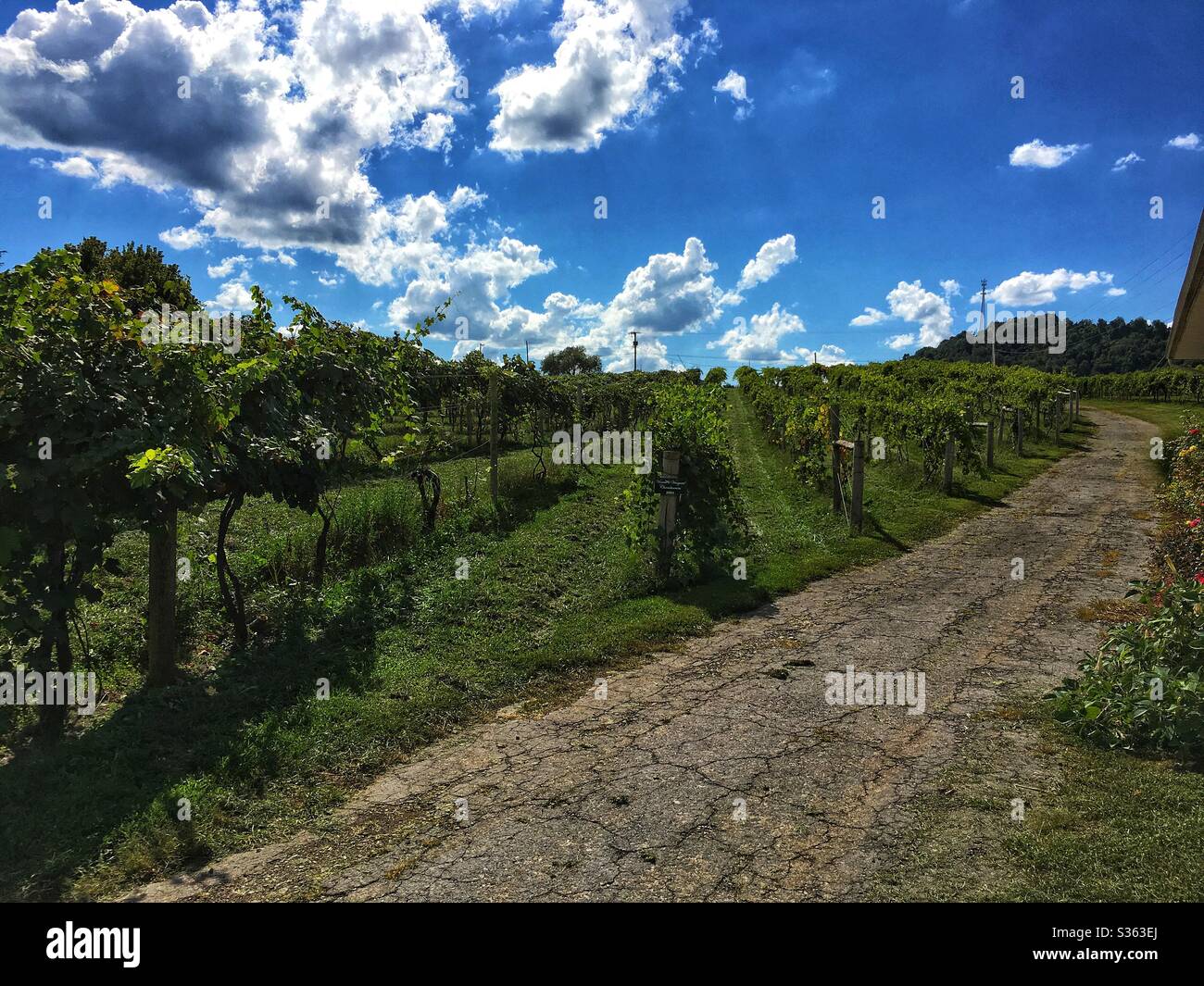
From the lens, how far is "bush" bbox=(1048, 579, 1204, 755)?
Answer: 4594 millimetres

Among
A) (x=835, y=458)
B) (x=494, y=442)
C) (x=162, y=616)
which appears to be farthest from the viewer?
(x=835, y=458)

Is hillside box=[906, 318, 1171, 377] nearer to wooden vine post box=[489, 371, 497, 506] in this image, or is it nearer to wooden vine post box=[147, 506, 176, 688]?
wooden vine post box=[489, 371, 497, 506]

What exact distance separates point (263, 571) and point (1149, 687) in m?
8.34

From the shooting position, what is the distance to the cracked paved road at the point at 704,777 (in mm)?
3643

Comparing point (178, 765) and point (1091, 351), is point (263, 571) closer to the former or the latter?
point (178, 765)

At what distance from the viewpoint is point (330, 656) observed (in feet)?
21.6

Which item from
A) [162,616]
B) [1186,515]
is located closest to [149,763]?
[162,616]

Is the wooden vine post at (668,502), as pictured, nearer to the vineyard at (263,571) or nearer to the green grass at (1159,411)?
the vineyard at (263,571)

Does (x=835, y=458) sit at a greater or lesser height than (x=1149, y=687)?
greater
